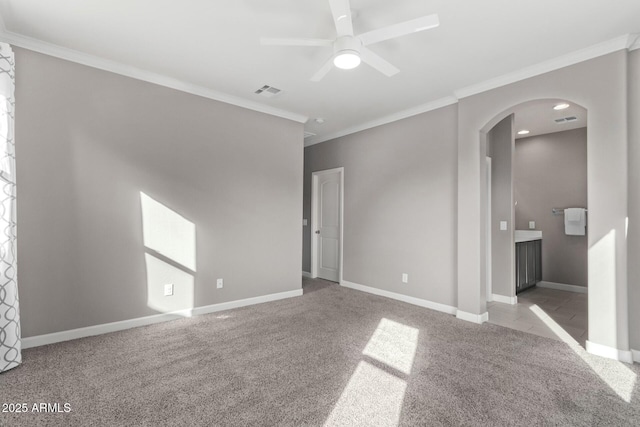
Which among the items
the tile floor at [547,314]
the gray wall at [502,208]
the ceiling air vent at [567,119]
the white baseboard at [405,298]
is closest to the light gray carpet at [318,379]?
the tile floor at [547,314]

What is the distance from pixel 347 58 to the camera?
2332 mm

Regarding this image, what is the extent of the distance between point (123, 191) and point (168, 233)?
2.06 feet

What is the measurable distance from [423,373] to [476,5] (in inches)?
110

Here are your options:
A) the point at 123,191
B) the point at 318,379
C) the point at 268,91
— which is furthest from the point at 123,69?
the point at 318,379

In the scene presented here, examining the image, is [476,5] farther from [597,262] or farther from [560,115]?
[560,115]

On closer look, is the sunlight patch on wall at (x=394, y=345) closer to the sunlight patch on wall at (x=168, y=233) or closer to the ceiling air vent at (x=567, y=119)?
the sunlight patch on wall at (x=168, y=233)

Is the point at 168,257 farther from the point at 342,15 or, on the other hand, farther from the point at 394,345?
the point at 342,15

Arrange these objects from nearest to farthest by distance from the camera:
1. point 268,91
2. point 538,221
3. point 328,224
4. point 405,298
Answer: point 268,91
point 405,298
point 538,221
point 328,224

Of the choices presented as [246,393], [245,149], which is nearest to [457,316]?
[246,393]

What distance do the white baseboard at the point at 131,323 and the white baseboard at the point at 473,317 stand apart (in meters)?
2.41

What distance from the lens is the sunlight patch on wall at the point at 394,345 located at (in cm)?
254

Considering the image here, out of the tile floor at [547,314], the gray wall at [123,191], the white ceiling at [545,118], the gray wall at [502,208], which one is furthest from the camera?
the gray wall at [502,208]

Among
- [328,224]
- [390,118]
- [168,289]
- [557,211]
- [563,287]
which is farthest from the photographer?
[328,224]

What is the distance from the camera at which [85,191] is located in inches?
117
